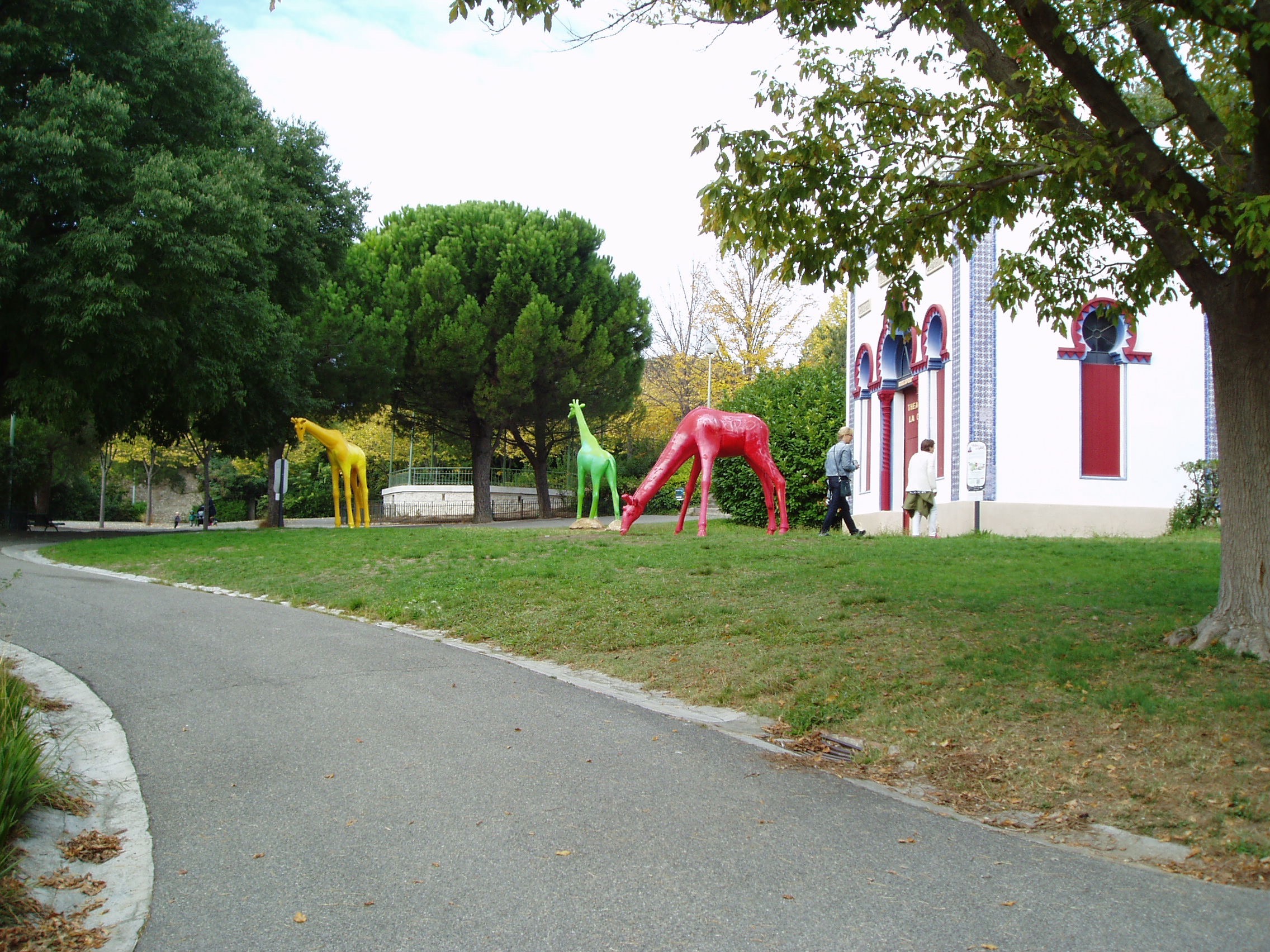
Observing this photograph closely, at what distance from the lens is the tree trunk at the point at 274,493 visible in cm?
3025

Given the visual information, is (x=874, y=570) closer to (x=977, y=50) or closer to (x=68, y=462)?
(x=977, y=50)

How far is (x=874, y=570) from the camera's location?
11430mm

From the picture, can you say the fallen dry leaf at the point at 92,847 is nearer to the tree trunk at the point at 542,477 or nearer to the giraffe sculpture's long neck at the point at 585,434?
the giraffe sculpture's long neck at the point at 585,434

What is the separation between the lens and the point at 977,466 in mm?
18062

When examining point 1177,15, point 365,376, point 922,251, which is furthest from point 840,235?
point 365,376

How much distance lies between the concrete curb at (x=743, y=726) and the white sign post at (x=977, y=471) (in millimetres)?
11092

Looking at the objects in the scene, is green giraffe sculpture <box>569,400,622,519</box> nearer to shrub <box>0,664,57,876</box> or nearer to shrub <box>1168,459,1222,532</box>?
shrub <box>1168,459,1222,532</box>

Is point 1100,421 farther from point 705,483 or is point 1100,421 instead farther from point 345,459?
point 345,459

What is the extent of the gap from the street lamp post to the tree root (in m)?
34.9

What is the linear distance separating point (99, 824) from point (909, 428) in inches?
751

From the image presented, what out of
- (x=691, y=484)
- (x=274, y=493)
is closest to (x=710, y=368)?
(x=274, y=493)

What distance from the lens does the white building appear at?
18.3 m

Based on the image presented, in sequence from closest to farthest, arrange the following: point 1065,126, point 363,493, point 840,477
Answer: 1. point 1065,126
2. point 840,477
3. point 363,493

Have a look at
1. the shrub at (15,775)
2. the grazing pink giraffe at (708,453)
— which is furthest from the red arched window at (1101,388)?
the shrub at (15,775)
